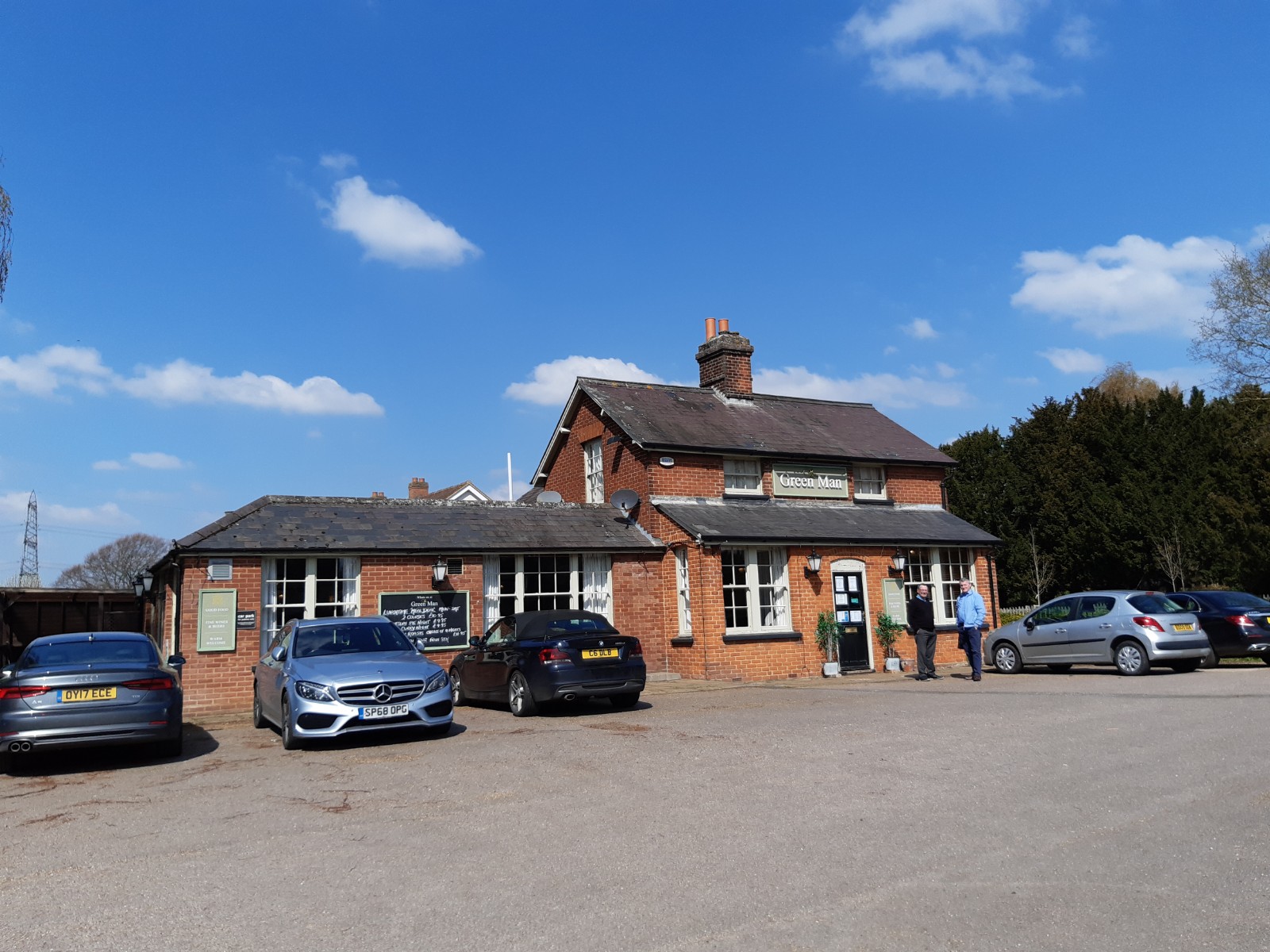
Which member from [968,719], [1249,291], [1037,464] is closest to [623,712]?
[968,719]

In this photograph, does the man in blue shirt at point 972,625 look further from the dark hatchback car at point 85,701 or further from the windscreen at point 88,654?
the windscreen at point 88,654

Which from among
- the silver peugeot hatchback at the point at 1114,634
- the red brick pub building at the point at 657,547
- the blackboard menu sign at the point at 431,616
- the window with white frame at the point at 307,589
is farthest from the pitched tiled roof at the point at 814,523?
the window with white frame at the point at 307,589

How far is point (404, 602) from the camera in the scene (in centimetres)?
1638

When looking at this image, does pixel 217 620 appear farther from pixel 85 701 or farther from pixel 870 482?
pixel 870 482

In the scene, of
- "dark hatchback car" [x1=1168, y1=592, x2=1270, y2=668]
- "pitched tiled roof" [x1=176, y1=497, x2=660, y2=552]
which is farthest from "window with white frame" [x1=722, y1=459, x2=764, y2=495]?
"dark hatchback car" [x1=1168, y1=592, x2=1270, y2=668]

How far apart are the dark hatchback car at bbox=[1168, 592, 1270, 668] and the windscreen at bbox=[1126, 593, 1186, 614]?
0.57 meters

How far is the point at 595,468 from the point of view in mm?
22547

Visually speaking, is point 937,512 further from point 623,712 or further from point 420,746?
point 420,746

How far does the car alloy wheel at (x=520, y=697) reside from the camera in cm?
1234

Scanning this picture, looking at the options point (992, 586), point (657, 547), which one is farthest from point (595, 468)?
point (992, 586)

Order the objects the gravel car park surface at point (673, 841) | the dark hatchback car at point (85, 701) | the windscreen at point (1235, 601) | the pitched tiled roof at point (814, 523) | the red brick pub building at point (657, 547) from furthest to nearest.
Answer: the pitched tiled roof at point (814, 523), the windscreen at point (1235, 601), the red brick pub building at point (657, 547), the dark hatchback car at point (85, 701), the gravel car park surface at point (673, 841)

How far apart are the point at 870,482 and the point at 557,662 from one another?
1338cm

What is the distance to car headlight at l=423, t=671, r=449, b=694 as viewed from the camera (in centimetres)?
1012

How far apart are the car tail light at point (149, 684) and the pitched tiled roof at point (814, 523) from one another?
10.4m
